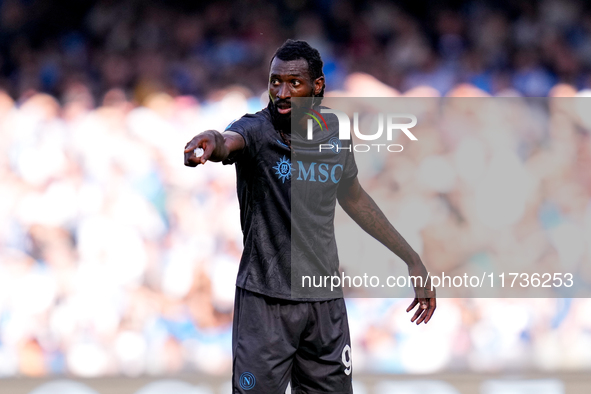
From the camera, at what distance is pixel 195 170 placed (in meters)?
4.11

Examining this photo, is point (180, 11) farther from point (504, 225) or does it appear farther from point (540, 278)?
point (540, 278)

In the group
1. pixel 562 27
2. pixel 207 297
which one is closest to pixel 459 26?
pixel 562 27

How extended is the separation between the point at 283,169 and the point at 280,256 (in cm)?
25

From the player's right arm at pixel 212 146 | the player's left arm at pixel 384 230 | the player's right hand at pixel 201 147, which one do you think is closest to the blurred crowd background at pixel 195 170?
the player's left arm at pixel 384 230

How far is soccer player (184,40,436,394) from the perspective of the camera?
1.85 metres

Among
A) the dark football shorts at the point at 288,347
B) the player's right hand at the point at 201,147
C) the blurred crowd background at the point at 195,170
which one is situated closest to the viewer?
the player's right hand at the point at 201,147

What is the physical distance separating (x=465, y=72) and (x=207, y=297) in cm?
218

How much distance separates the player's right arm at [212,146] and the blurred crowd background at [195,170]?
7.70ft

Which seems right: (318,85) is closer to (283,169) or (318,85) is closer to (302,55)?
(302,55)

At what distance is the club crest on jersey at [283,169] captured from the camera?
6.11 ft

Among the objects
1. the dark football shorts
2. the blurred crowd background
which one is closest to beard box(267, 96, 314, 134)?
the dark football shorts

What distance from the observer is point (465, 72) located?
420 cm

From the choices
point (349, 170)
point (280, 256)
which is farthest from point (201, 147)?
point (349, 170)

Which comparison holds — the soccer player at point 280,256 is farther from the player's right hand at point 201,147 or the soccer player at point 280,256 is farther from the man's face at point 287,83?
the player's right hand at point 201,147
